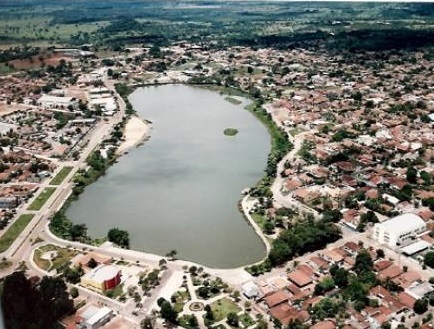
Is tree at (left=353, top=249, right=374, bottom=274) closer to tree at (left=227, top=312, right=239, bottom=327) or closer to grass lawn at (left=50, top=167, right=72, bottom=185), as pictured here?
tree at (left=227, top=312, right=239, bottom=327)

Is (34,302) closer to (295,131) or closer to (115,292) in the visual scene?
(115,292)

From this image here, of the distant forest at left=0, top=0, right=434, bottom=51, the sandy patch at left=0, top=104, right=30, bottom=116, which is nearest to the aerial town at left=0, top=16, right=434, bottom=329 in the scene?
the sandy patch at left=0, top=104, right=30, bottom=116

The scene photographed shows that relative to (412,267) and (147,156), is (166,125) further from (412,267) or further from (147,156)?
(412,267)

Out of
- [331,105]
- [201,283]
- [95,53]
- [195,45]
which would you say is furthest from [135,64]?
[201,283]

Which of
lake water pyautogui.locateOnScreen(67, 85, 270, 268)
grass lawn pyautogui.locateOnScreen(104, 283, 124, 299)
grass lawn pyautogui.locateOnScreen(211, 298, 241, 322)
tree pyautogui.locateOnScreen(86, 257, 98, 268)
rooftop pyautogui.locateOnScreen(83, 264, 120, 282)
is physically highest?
rooftop pyautogui.locateOnScreen(83, 264, 120, 282)

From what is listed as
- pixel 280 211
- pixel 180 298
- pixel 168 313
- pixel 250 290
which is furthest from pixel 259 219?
pixel 168 313

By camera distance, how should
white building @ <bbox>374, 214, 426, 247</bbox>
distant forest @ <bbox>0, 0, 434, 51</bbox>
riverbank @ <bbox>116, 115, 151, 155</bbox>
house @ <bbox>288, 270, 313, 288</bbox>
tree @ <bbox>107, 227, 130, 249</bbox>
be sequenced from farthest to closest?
distant forest @ <bbox>0, 0, 434, 51</bbox> < riverbank @ <bbox>116, 115, 151, 155</bbox> < tree @ <bbox>107, 227, 130, 249</bbox> < white building @ <bbox>374, 214, 426, 247</bbox> < house @ <bbox>288, 270, 313, 288</bbox>
